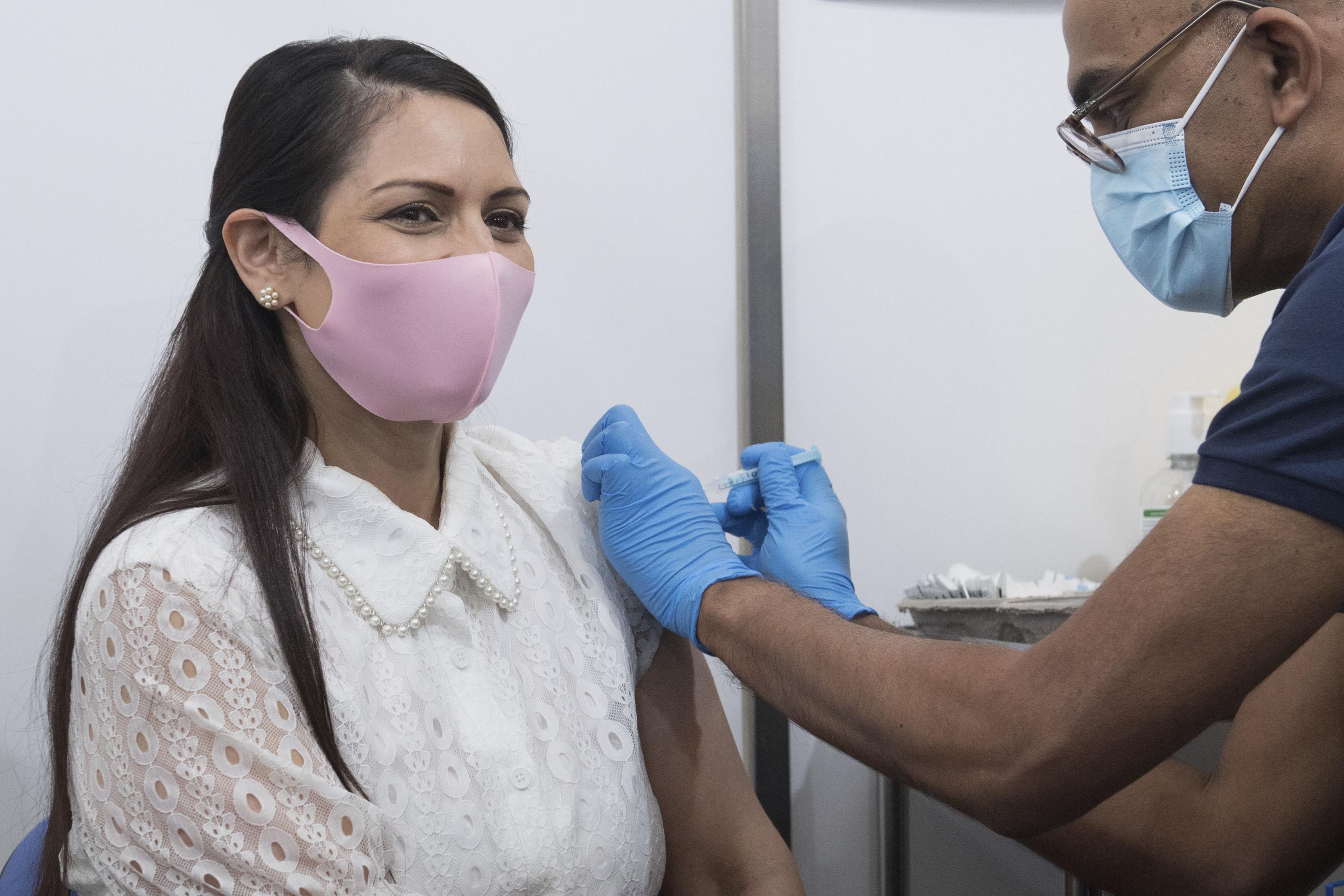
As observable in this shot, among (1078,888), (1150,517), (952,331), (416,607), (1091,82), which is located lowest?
(1078,888)

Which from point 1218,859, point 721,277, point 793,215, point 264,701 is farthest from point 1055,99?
point 264,701

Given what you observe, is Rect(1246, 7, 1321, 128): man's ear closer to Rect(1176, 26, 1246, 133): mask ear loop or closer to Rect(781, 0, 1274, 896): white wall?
Rect(1176, 26, 1246, 133): mask ear loop

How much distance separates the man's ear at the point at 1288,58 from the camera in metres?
0.97

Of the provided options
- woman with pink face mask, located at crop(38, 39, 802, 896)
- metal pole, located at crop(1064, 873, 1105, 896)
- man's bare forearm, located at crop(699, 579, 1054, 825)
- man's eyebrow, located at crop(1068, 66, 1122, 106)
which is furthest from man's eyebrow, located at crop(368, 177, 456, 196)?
metal pole, located at crop(1064, 873, 1105, 896)

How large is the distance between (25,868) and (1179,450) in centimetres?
181

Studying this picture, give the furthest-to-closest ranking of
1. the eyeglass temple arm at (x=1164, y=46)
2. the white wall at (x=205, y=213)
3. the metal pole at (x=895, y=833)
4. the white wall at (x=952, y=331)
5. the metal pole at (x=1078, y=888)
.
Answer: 1. the white wall at (x=952, y=331)
2. the metal pole at (x=895, y=833)
3. the white wall at (x=205, y=213)
4. the metal pole at (x=1078, y=888)
5. the eyeglass temple arm at (x=1164, y=46)

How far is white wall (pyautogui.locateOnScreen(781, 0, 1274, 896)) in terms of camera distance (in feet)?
6.18

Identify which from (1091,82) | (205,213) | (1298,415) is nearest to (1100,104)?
(1091,82)

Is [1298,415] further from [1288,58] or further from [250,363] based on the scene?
[250,363]

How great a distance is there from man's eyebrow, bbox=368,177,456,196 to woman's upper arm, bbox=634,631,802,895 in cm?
62

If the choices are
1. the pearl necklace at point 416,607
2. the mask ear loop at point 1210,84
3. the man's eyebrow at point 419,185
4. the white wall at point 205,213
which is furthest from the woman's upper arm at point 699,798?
the mask ear loop at point 1210,84

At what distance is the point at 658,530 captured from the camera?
1251 mm

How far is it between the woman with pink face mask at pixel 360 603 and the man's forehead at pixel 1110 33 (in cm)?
64

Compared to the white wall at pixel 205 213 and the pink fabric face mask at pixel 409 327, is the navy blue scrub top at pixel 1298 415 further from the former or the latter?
the white wall at pixel 205 213
